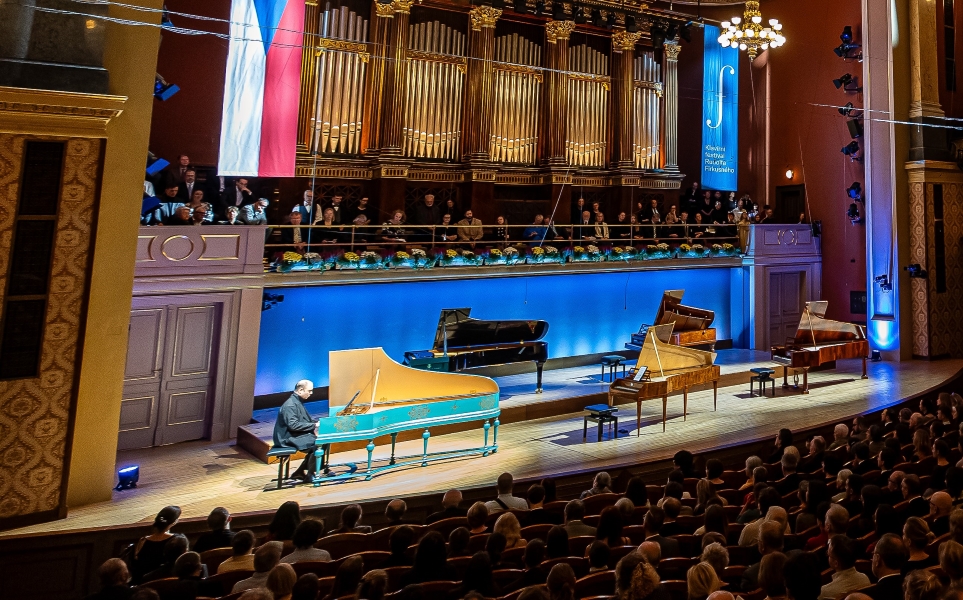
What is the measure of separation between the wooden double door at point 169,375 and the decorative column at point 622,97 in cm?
963

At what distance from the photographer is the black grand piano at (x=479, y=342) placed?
384 inches

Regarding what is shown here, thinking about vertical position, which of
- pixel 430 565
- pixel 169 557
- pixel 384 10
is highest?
pixel 384 10

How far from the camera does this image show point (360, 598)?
3170 mm

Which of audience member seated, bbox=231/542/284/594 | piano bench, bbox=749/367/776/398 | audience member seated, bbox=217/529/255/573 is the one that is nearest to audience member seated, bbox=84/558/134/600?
audience member seated, bbox=231/542/284/594

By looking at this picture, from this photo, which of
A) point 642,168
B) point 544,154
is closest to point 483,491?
point 544,154

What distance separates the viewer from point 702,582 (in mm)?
3203

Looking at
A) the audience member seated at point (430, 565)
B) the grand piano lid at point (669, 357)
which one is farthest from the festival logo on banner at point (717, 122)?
the audience member seated at point (430, 565)

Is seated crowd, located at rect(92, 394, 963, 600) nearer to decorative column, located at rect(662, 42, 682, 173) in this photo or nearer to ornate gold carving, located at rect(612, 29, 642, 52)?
decorative column, located at rect(662, 42, 682, 173)

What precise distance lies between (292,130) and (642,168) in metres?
8.81

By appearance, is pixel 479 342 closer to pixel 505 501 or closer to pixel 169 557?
pixel 505 501

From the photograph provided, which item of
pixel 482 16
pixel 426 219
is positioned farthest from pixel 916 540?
pixel 482 16

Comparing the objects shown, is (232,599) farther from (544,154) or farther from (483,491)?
(544,154)

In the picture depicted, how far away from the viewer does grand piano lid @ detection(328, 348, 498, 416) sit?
752cm

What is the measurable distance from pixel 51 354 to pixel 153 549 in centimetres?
291
